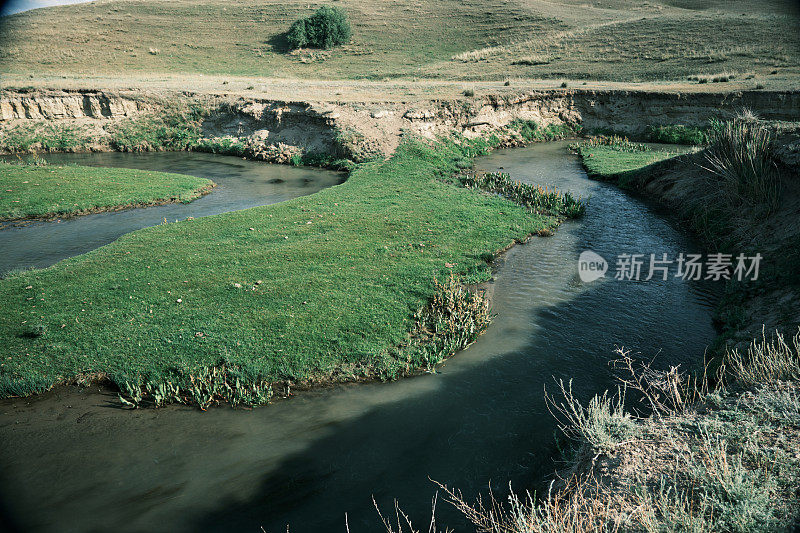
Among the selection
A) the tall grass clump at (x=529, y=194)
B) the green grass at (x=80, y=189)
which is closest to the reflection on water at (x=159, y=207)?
the green grass at (x=80, y=189)

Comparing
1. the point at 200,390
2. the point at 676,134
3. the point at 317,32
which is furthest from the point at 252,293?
the point at 317,32

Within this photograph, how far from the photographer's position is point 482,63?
2185 inches

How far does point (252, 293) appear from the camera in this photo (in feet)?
42.6

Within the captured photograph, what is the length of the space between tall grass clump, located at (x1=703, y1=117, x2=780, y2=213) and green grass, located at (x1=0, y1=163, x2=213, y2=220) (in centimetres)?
2239

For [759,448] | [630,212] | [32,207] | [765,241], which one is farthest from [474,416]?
[32,207]

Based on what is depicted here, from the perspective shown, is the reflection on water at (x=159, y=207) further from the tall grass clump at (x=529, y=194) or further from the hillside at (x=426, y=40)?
the hillside at (x=426, y=40)

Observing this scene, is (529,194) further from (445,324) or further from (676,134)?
(676,134)

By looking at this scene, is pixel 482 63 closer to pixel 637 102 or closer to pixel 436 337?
pixel 637 102

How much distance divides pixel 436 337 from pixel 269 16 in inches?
3086

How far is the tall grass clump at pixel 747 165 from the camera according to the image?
15.6m

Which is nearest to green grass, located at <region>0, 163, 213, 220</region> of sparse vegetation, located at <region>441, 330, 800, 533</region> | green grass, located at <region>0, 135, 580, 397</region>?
green grass, located at <region>0, 135, 580, 397</region>

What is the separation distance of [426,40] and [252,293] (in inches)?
2461

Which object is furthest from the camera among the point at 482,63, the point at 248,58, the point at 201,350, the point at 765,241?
the point at 248,58

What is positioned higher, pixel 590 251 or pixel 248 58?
pixel 248 58
